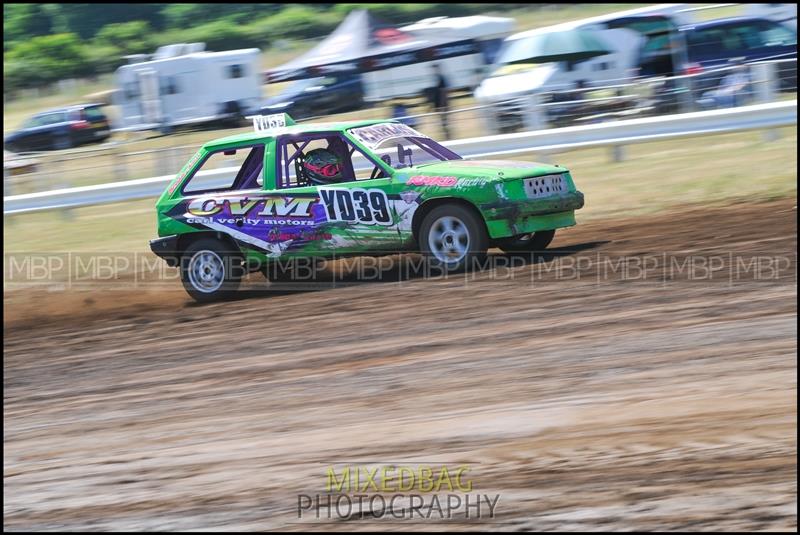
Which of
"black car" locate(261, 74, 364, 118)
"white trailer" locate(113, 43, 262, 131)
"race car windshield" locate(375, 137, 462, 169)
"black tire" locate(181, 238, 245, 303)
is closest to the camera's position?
"race car windshield" locate(375, 137, 462, 169)

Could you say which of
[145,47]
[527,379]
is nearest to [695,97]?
[527,379]

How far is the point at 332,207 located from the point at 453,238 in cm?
108

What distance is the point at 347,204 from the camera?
875 centimetres

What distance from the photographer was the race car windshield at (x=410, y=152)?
8.86 meters

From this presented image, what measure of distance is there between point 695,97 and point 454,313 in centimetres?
797

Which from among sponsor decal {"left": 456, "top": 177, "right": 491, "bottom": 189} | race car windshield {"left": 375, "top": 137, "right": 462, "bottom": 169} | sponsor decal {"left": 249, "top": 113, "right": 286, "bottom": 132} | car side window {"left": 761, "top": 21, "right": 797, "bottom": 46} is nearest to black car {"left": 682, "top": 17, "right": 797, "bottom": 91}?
car side window {"left": 761, "top": 21, "right": 797, "bottom": 46}

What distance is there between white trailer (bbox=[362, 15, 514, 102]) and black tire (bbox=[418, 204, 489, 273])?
12902 mm

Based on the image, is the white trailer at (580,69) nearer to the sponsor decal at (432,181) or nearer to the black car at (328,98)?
the black car at (328,98)

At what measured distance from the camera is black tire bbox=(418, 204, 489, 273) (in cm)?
845

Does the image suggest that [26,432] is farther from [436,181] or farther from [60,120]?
[60,120]

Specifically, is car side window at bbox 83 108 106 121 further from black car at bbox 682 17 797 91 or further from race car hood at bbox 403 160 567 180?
race car hood at bbox 403 160 567 180

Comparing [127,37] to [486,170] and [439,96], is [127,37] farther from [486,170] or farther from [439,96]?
[486,170]

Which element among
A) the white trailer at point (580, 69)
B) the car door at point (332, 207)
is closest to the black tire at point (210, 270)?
the car door at point (332, 207)

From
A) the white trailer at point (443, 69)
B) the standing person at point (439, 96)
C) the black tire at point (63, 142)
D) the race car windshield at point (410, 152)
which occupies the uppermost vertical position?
the white trailer at point (443, 69)
